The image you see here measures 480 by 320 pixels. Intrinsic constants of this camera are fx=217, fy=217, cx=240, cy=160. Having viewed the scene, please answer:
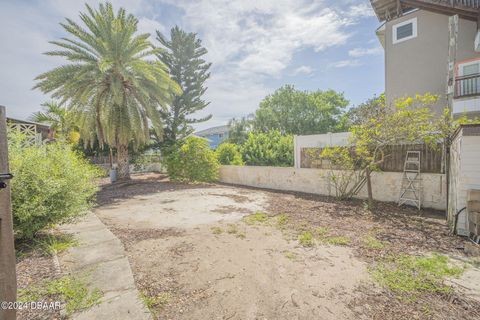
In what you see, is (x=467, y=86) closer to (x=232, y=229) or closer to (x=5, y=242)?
(x=232, y=229)

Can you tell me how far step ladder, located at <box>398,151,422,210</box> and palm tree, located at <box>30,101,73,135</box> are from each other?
20.8m

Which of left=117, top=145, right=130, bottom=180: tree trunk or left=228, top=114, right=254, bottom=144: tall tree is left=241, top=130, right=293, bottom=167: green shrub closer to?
left=228, top=114, right=254, bottom=144: tall tree

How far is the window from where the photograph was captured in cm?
1084

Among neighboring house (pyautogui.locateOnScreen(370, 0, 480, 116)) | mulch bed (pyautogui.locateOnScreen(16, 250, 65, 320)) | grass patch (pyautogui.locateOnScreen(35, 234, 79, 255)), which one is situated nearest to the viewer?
mulch bed (pyautogui.locateOnScreen(16, 250, 65, 320))

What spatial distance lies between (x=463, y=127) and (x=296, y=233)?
389 centimetres

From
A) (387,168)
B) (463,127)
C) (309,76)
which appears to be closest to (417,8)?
(309,76)

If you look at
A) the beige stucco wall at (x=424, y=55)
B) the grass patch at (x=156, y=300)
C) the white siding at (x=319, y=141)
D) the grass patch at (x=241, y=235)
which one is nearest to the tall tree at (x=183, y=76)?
the white siding at (x=319, y=141)

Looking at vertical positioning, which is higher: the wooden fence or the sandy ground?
the wooden fence

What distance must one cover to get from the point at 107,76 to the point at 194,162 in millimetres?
6238

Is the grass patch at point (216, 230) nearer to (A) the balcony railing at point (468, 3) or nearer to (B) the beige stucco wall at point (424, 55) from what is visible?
(B) the beige stucco wall at point (424, 55)

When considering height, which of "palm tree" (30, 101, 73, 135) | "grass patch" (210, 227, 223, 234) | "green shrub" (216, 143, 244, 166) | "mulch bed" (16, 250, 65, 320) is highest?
"palm tree" (30, 101, 73, 135)

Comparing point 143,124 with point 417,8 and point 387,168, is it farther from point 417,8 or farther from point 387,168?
point 417,8

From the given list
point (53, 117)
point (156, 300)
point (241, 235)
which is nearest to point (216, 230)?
point (241, 235)

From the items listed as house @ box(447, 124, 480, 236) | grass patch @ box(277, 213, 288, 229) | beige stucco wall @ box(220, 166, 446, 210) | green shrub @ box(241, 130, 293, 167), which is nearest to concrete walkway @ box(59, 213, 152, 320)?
grass patch @ box(277, 213, 288, 229)
